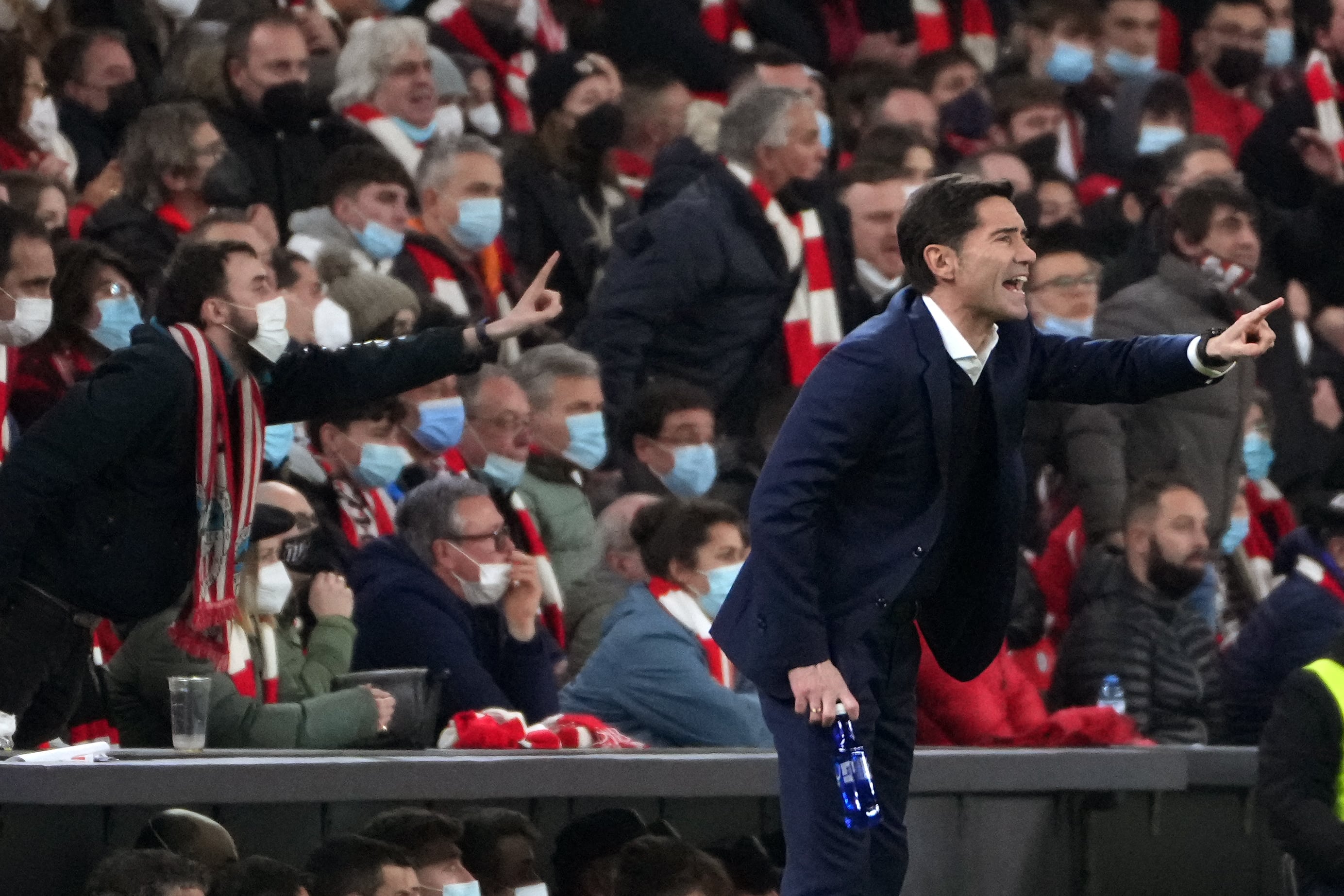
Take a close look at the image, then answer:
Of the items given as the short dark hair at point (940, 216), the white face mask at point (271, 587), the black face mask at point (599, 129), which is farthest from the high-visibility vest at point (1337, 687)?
the black face mask at point (599, 129)

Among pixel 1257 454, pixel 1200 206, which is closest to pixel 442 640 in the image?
pixel 1200 206

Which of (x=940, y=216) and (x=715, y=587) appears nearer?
(x=940, y=216)

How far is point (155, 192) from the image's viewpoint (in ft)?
26.2

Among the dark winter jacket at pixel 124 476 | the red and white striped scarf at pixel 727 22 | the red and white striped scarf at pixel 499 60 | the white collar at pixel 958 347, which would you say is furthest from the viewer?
the red and white striped scarf at pixel 727 22

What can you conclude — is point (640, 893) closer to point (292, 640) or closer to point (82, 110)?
point (292, 640)

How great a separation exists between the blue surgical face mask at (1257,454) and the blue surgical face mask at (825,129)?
1.97m

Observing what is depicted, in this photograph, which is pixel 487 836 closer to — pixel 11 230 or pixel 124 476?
pixel 124 476

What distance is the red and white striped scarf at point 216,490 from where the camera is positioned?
241 inches

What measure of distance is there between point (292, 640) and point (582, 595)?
4.32ft

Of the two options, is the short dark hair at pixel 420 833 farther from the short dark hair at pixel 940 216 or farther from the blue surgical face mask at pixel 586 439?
the blue surgical face mask at pixel 586 439

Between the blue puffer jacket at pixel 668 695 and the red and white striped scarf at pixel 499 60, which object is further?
the red and white striped scarf at pixel 499 60

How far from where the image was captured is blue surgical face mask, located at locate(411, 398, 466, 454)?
8.01 meters

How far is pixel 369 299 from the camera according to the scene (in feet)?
26.2

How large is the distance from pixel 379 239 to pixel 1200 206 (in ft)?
9.99
